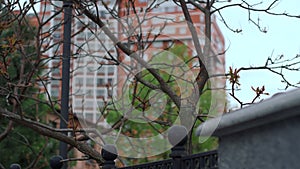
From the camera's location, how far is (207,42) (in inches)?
176

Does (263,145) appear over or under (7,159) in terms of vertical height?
over

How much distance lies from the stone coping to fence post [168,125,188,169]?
0.82m

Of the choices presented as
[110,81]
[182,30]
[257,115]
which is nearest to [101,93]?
[110,81]

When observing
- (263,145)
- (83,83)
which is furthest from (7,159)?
(263,145)

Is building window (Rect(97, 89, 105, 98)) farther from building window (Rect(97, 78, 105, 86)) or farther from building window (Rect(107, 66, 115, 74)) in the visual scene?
building window (Rect(107, 66, 115, 74))

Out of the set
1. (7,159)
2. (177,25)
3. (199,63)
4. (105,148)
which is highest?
(177,25)

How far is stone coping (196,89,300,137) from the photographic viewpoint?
49.9 inches

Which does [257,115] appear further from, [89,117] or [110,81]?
[110,81]

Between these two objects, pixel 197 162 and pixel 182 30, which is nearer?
pixel 197 162

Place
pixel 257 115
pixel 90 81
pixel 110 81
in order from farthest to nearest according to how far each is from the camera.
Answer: pixel 110 81 → pixel 90 81 → pixel 257 115

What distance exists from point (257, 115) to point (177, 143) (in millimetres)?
1120

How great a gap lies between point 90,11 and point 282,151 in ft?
11.1

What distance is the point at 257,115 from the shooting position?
138cm

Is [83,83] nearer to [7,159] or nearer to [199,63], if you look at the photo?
[199,63]
